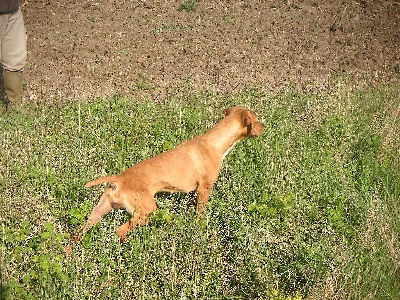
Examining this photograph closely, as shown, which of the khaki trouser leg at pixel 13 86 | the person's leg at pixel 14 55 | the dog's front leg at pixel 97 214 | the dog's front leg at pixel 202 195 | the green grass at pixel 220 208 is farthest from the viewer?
the khaki trouser leg at pixel 13 86

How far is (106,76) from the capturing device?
9.29 metres

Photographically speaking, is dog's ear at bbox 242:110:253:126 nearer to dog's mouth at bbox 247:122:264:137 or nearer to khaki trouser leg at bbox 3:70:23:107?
dog's mouth at bbox 247:122:264:137

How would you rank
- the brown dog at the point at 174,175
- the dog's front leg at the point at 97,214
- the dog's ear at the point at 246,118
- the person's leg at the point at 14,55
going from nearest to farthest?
the dog's front leg at the point at 97,214 < the brown dog at the point at 174,175 < the dog's ear at the point at 246,118 < the person's leg at the point at 14,55

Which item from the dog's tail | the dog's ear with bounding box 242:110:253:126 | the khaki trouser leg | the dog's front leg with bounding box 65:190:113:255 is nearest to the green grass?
the dog's front leg with bounding box 65:190:113:255

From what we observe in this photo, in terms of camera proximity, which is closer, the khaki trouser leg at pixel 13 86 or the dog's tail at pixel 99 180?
the dog's tail at pixel 99 180

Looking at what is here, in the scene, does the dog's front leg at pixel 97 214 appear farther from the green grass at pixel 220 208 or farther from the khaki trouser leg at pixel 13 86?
the khaki trouser leg at pixel 13 86

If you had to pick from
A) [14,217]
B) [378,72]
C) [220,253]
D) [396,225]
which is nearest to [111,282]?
[220,253]

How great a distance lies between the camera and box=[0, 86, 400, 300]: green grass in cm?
397

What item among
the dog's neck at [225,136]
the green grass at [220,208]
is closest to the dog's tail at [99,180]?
the green grass at [220,208]

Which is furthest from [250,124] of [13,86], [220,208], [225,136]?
[13,86]

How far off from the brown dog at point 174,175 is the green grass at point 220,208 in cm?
13

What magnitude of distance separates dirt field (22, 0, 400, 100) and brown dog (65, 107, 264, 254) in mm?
2484

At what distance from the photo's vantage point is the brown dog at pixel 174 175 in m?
4.83

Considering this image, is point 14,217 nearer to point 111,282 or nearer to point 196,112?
point 111,282
